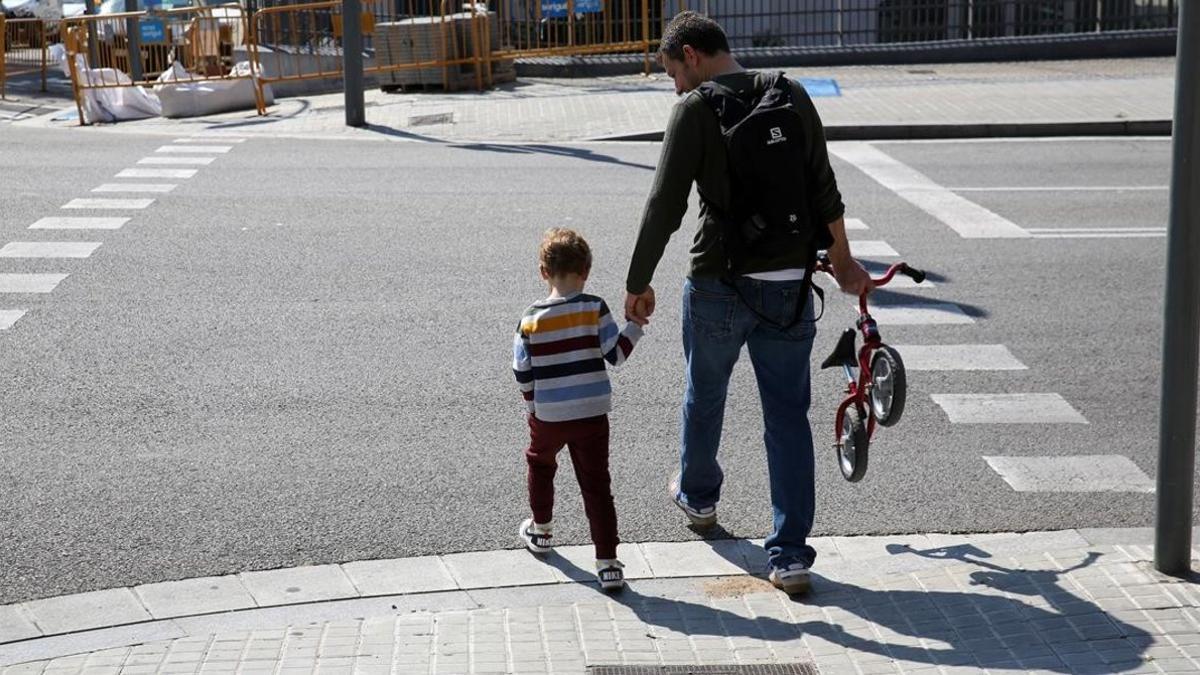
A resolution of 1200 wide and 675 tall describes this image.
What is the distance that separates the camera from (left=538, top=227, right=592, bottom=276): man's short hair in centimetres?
545

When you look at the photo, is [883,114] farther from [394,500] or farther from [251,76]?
[394,500]

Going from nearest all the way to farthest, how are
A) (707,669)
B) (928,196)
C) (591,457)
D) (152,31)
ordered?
1. (707,669)
2. (591,457)
3. (928,196)
4. (152,31)

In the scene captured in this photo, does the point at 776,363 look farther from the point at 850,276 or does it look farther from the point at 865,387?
the point at 865,387

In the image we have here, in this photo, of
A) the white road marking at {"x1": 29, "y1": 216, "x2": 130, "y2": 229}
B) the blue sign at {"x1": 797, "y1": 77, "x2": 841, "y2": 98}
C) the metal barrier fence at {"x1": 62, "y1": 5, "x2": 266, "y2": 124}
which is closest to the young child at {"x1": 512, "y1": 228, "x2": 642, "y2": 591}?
the white road marking at {"x1": 29, "y1": 216, "x2": 130, "y2": 229}

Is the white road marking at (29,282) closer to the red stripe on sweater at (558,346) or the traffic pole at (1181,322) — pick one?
the red stripe on sweater at (558,346)

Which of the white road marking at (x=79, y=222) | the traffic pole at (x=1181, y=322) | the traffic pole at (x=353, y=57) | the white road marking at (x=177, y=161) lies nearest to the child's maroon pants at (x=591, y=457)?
the traffic pole at (x=1181, y=322)

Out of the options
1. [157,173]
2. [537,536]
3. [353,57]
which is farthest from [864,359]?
[353,57]

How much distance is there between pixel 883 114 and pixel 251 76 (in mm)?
7995

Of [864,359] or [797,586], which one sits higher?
[864,359]

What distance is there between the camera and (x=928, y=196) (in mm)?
13469

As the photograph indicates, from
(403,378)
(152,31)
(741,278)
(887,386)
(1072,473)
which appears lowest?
(1072,473)

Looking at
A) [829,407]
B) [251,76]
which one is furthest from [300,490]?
[251,76]

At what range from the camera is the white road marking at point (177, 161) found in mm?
15281

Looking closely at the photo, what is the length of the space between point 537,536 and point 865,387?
1.33m
